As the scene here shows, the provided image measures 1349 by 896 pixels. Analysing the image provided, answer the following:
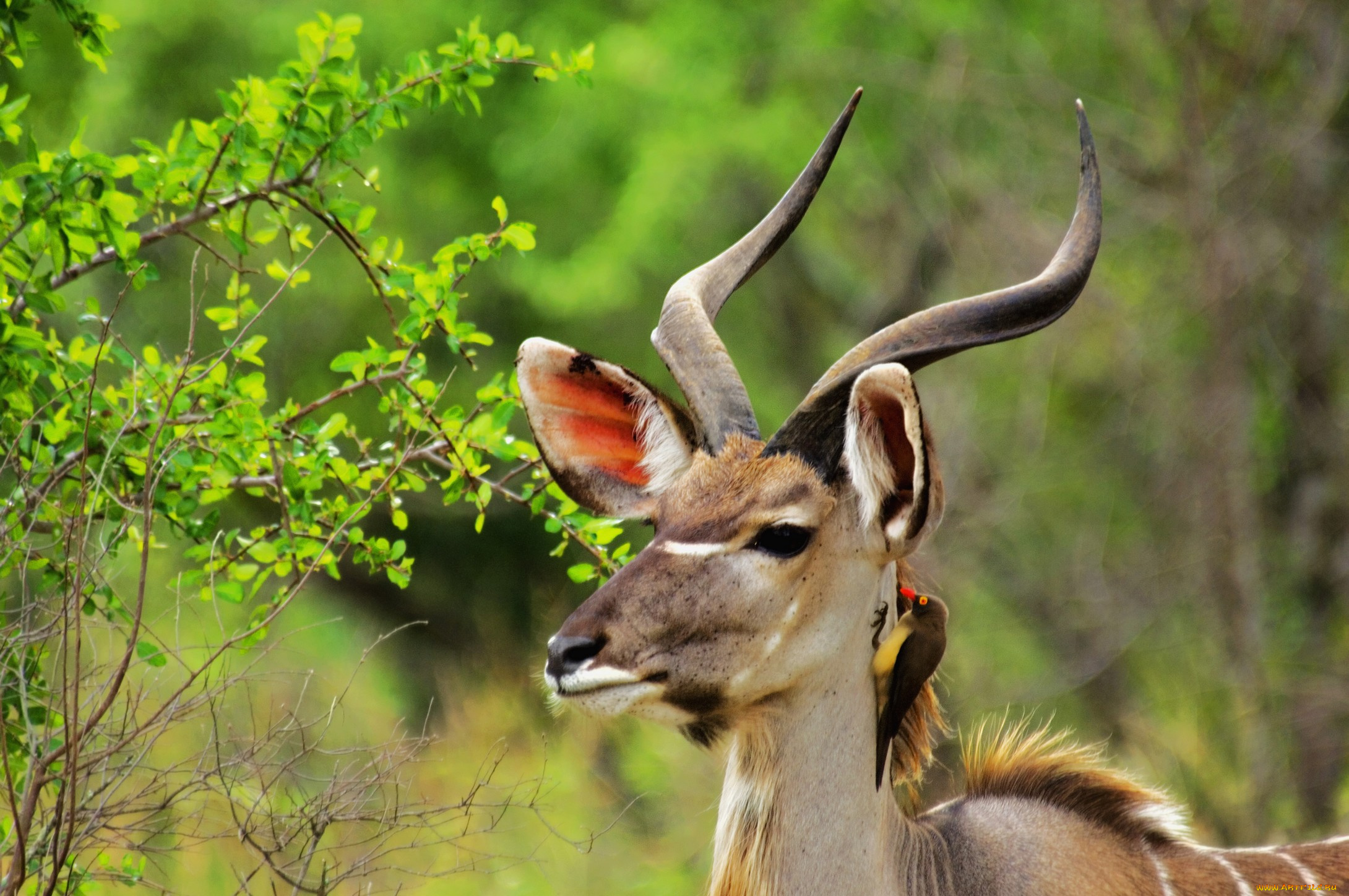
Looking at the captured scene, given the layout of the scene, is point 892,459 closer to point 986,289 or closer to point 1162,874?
point 1162,874

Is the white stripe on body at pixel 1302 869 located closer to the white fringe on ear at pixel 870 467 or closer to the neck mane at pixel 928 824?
the neck mane at pixel 928 824

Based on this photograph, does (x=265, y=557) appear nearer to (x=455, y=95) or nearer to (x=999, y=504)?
(x=455, y=95)

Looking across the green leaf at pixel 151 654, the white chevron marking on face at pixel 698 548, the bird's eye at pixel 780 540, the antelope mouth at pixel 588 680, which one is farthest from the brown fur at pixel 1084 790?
the green leaf at pixel 151 654

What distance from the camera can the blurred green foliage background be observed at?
9.05m

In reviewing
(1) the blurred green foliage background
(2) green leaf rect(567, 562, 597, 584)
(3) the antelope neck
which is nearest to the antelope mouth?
(3) the antelope neck

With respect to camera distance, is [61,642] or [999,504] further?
[999,504]

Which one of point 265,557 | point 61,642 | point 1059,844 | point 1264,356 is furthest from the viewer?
point 1264,356

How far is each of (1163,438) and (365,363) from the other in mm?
7803

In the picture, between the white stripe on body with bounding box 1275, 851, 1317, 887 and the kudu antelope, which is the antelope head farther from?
the white stripe on body with bounding box 1275, 851, 1317, 887

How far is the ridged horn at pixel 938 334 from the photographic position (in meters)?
3.14

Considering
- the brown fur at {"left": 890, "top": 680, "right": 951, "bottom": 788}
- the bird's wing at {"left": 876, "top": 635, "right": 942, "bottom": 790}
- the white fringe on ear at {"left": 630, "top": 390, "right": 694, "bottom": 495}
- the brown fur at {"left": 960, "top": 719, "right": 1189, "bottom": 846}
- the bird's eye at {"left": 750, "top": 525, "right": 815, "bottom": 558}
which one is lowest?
the brown fur at {"left": 960, "top": 719, "right": 1189, "bottom": 846}

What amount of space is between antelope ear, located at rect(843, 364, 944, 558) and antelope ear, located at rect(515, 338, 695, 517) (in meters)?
0.56

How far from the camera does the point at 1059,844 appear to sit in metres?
3.40

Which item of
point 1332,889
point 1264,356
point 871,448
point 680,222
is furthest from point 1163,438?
point 871,448
